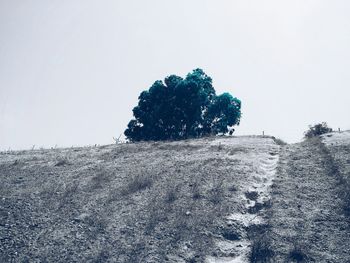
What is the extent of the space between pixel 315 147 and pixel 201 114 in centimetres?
1362

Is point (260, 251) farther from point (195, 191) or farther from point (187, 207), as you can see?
point (195, 191)

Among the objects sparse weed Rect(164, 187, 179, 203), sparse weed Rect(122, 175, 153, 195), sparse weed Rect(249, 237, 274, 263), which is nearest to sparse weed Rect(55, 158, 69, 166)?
sparse weed Rect(122, 175, 153, 195)

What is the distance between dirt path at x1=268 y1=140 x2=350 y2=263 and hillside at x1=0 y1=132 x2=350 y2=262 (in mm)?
32

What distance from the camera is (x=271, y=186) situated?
12953 mm

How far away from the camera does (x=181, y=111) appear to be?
29.3 m

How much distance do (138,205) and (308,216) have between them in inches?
236

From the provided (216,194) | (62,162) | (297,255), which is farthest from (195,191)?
(62,162)

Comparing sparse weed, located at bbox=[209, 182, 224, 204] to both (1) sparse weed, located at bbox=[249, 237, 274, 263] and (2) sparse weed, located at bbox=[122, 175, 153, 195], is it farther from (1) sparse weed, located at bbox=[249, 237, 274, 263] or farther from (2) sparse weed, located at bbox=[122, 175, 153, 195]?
(2) sparse weed, located at bbox=[122, 175, 153, 195]

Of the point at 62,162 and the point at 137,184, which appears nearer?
the point at 137,184

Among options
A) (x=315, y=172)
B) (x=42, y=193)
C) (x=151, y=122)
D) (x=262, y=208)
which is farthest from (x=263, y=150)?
(x=151, y=122)

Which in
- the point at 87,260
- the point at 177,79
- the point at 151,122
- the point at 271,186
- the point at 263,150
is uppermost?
the point at 177,79

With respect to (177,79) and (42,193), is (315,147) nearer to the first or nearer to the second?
(42,193)

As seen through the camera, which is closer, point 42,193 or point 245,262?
point 245,262

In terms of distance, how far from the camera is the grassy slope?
9578 millimetres
